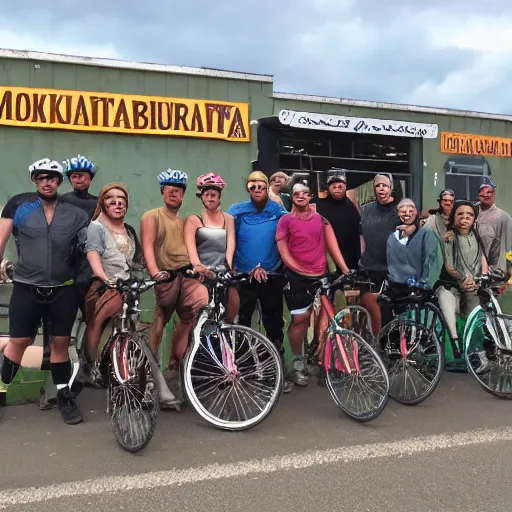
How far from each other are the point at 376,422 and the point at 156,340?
6.26 feet

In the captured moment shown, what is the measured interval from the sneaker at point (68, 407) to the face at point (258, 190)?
89.4 inches

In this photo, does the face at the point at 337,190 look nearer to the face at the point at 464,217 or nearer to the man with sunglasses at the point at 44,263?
the face at the point at 464,217

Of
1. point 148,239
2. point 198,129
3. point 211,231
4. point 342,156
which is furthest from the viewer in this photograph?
point 342,156

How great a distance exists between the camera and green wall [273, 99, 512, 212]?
42.7 ft

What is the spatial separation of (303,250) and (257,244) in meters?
0.42

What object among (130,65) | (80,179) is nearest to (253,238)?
(80,179)

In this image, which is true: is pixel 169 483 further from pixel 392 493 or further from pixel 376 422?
pixel 376 422

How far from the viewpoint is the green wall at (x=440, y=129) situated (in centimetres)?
1301

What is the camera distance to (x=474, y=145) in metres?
15.0

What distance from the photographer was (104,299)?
4.69m

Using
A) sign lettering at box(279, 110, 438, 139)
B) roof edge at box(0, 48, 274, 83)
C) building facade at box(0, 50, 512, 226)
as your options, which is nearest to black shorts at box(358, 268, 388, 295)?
building facade at box(0, 50, 512, 226)

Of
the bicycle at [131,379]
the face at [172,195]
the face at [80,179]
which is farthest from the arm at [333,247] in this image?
the face at [80,179]

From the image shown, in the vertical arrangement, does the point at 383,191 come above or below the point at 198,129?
below

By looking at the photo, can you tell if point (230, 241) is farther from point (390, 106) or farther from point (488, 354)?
point (390, 106)
